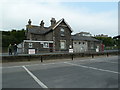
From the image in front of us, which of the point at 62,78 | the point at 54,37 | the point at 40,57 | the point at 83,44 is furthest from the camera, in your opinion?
the point at 83,44

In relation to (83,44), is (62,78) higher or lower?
lower

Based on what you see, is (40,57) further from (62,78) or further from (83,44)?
(83,44)

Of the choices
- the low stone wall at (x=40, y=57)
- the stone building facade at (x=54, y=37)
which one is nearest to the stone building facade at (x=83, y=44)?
the stone building facade at (x=54, y=37)

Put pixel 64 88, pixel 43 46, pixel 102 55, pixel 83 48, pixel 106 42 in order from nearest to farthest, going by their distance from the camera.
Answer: pixel 64 88 → pixel 102 55 → pixel 43 46 → pixel 83 48 → pixel 106 42

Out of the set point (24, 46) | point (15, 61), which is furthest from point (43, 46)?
point (15, 61)

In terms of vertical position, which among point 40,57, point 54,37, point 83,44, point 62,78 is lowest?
point 62,78

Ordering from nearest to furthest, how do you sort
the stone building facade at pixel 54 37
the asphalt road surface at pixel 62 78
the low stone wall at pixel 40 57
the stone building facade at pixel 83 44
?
the asphalt road surface at pixel 62 78, the low stone wall at pixel 40 57, the stone building facade at pixel 54 37, the stone building facade at pixel 83 44

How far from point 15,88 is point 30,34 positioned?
32652mm

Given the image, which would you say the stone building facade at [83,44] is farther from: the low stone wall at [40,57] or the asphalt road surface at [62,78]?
the asphalt road surface at [62,78]

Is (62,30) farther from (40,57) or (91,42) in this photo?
(40,57)

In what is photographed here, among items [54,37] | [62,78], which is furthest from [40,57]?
[54,37]

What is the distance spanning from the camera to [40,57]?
19438mm

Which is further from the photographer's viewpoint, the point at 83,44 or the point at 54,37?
the point at 83,44

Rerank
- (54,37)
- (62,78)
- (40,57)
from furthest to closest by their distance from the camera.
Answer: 1. (54,37)
2. (40,57)
3. (62,78)
